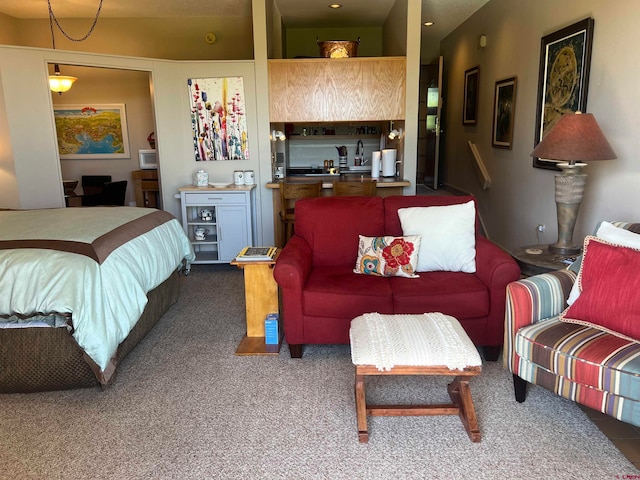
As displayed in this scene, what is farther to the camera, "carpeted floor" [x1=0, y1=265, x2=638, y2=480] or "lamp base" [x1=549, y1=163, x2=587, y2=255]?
"lamp base" [x1=549, y1=163, x2=587, y2=255]

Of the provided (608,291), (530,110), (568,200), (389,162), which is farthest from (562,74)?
(608,291)

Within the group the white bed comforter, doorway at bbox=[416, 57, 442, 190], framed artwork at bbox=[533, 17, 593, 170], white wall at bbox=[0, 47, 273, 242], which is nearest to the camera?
the white bed comforter

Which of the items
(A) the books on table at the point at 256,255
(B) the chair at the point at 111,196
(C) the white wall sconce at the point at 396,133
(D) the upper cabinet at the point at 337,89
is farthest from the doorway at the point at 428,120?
(A) the books on table at the point at 256,255

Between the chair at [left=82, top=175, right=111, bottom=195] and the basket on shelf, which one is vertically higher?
the basket on shelf

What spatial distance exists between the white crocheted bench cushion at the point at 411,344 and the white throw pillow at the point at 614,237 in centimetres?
61

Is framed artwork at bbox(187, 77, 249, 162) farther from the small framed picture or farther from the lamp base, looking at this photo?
the lamp base

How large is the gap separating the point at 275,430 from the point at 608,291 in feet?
5.26

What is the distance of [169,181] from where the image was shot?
485 cm

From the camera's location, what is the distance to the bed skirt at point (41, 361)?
237cm

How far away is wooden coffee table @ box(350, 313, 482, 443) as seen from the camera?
1.93 m

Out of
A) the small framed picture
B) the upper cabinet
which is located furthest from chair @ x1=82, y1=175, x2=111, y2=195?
the upper cabinet

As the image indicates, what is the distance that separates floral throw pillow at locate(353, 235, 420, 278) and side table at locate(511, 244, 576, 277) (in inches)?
25.0

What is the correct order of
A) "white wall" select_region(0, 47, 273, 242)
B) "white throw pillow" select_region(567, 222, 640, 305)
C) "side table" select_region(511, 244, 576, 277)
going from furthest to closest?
"white wall" select_region(0, 47, 273, 242)
"side table" select_region(511, 244, 576, 277)
"white throw pillow" select_region(567, 222, 640, 305)

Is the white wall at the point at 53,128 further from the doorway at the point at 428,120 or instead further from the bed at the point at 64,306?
the doorway at the point at 428,120
